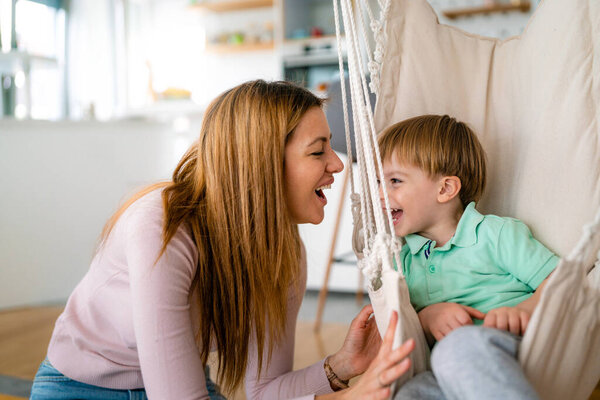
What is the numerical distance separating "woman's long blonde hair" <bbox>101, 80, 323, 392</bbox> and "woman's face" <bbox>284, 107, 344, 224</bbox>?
0.9 inches

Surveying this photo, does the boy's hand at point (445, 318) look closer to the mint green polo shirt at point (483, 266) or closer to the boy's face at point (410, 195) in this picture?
the mint green polo shirt at point (483, 266)

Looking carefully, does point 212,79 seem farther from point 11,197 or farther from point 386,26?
point 386,26

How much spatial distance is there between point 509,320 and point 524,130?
0.46 m

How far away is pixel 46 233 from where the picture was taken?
3.08 m

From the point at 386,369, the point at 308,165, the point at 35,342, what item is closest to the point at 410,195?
the point at 308,165

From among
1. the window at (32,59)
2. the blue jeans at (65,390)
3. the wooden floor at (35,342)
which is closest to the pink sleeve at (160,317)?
the blue jeans at (65,390)

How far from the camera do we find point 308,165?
3.26 feet

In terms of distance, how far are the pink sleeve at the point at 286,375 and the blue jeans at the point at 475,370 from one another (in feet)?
1.35

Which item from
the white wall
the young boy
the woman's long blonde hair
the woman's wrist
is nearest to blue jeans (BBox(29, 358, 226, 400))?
the woman's long blonde hair

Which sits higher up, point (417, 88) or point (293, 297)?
point (417, 88)

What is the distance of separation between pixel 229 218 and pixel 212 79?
3.78 meters

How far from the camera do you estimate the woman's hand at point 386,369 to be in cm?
71

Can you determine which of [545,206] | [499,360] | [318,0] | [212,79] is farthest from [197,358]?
[212,79]

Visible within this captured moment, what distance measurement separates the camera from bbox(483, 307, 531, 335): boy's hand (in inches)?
31.1
